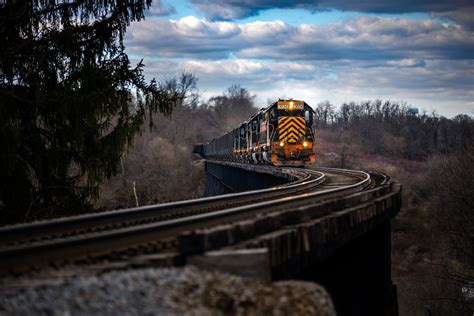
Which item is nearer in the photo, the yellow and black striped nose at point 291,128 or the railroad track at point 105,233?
the railroad track at point 105,233

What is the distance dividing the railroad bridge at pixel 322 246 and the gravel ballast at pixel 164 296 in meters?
0.30

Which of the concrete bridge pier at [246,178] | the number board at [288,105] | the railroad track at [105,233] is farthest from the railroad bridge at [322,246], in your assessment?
the number board at [288,105]

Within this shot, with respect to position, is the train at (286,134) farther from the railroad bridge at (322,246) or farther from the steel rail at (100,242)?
the steel rail at (100,242)

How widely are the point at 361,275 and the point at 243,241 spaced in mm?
4643

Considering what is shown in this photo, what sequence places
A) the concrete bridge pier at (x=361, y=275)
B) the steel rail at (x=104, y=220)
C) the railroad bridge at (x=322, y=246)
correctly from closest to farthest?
1. the railroad bridge at (x=322, y=246)
2. the steel rail at (x=104, y=220)
3. the concrete bridge pier at (x=361, y=275)

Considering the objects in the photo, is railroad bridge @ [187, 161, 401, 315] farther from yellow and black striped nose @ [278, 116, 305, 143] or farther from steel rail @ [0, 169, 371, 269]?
yellow and black striped nose @ [278, 116, 305, 143]

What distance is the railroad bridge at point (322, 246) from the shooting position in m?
3.96

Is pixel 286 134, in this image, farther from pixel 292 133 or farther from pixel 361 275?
pixel 361 275

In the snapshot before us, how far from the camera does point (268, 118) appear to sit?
1106 inches

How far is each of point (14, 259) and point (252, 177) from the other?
19.3m

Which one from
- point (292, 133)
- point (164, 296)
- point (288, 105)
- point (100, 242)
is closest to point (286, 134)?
point (292, 133)

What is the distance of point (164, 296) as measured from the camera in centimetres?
Result: 315

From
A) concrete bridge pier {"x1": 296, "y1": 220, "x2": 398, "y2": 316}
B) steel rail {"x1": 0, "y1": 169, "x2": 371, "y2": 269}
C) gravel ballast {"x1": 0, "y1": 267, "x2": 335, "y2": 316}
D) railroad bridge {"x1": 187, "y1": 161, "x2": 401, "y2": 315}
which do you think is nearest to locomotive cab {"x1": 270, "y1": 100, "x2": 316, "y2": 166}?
railroad bridge {"x1": 187, "y1": 161, "x2": 401, "y2": 315}

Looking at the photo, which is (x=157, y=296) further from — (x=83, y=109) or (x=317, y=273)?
(x=83, y=109)
